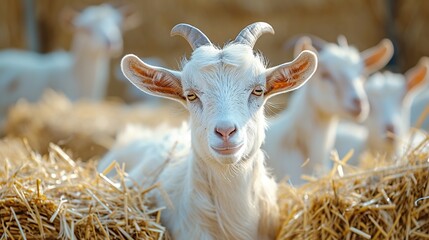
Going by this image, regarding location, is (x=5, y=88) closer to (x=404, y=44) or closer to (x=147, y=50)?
(x=147, y=50)

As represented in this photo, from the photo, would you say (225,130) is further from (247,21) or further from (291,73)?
(247,21)

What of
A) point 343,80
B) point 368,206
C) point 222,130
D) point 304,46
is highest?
point 222,130

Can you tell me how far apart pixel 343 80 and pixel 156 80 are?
2.52 metres

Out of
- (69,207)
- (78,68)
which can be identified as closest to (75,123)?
(78,68)

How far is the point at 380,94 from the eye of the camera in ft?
24.2

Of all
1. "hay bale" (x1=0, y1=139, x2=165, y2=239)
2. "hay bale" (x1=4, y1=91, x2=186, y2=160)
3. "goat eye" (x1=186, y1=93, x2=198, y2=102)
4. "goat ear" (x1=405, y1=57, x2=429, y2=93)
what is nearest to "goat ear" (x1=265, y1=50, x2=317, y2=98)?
"goat eye" (x1=186, y1=93, x2=198, y2=102)

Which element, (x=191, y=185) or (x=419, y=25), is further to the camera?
(x=419, y=25)

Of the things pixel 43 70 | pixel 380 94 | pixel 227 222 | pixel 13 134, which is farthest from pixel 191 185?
pixel 43 70

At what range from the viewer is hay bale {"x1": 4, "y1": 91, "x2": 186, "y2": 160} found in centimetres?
805

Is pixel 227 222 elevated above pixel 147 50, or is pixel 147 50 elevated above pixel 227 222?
pixel 227 222

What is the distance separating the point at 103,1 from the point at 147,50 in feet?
3.66

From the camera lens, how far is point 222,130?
13.0 ft

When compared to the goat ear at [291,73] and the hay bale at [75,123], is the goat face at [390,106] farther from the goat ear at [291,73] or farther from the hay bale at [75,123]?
the goat ear at [291,73]

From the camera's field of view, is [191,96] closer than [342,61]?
Yes
